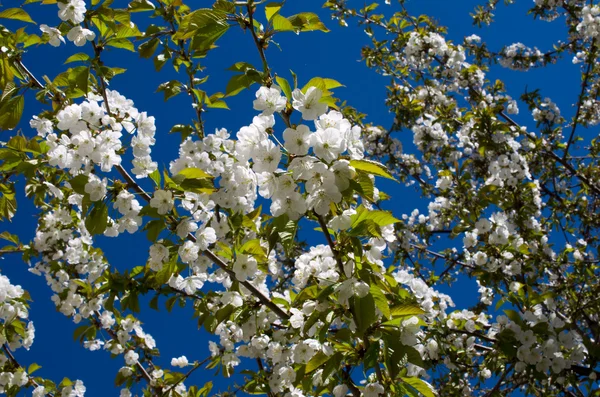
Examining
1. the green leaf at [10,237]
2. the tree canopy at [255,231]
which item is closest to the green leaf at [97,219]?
the tree canopy at [255,231]

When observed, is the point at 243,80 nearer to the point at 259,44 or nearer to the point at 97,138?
the point at 259,44

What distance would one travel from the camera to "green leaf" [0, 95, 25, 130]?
2229 mm

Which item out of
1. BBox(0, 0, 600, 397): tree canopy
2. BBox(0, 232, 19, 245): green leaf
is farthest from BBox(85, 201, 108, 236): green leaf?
BBox(0, 232, 19, 245): green leaf

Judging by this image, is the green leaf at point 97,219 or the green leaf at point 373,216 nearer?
the green leaf at point 373,216

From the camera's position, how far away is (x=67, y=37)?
2.27 m

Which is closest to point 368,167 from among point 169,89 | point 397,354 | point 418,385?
point 397,354

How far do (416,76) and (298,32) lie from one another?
476cm

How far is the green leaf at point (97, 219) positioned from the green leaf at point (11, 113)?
55 cm

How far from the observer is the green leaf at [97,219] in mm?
2145

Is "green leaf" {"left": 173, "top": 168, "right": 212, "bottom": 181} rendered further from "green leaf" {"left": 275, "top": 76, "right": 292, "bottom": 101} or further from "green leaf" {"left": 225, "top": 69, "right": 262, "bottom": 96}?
"green leaf" {"left": 275, "top": 76, "right": 292, "bottom": 101}

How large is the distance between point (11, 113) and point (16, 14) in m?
0.46

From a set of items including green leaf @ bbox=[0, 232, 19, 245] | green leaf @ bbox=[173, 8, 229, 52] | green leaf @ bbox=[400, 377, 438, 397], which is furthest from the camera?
green leaf @ bbox=[0, 232, 19, 245]

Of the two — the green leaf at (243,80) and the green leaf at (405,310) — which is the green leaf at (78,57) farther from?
the green leaf at (405,310)

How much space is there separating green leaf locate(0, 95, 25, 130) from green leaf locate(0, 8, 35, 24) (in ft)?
1.20
